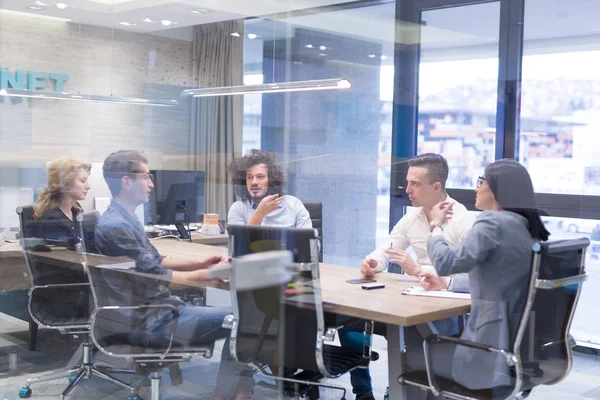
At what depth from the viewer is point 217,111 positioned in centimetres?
303

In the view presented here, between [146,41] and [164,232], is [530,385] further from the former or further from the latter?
[146,41]

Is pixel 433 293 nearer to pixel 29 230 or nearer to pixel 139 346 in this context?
pixel 139 346

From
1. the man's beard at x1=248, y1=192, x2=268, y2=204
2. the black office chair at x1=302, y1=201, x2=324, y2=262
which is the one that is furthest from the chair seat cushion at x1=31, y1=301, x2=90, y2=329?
the black office chair at x1=302, y1=201, x2=324, y2=262

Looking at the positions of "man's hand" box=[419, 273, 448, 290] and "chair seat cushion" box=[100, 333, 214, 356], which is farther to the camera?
"chair seat cushion" box=[100, 333, 214, 356]

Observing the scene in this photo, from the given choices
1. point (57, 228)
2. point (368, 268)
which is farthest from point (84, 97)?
point (368, 268)

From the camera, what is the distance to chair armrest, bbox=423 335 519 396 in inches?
111

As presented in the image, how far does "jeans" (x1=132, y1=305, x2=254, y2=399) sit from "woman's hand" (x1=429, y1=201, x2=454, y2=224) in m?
0.88

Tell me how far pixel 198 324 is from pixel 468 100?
1.38 metres

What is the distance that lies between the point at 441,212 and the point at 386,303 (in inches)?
16.2

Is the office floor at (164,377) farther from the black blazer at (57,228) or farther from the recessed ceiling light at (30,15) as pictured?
the recessed ceiling light at (30,15)

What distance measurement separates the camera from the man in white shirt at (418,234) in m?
2.88

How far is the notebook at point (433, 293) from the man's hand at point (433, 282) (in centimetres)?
2

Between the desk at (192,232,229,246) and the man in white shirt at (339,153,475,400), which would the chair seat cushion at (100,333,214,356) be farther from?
the man in white shirt at (339,153,475,400)

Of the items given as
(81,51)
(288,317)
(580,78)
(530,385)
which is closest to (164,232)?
(288,317)
